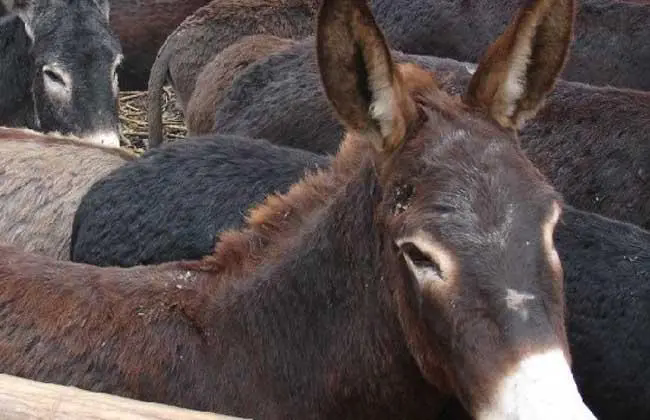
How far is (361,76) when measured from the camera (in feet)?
8.60

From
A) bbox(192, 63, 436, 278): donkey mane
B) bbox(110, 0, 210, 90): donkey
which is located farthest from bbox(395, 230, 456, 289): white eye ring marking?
bbox(110, 0, 210, 90): donkey

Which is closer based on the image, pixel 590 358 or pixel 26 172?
pixel 590 358

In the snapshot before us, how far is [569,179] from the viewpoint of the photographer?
4.83 meters

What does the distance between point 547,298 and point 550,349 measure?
0.14 meters

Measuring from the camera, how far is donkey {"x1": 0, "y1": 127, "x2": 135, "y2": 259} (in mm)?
A: 5121

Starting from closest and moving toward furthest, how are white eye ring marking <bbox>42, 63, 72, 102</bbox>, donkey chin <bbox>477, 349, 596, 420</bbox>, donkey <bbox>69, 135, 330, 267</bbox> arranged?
donkey chin <bbox>477, 349, 596, 420</bbox> → donkey <bbox>69, 135, 330, 267</bbox> → white eye ring marking <bbox>42, 63, 72, 102</bbox>

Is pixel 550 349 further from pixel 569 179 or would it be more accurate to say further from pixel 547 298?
pixel 569 179

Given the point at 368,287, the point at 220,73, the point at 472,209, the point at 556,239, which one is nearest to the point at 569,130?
the point at 556,239

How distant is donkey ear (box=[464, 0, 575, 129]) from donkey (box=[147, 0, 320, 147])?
4297 mm

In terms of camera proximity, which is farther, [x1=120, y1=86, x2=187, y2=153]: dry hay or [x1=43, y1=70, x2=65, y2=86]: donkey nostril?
[x1=120, y1=86, x2=187, y2=153]: dry hay

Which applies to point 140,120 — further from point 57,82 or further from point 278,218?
point 278,218

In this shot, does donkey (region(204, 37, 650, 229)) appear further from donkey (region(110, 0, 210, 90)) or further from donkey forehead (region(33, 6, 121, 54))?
donkey (region(110, 0, 210, 90))

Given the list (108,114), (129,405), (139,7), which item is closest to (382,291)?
(129,405)

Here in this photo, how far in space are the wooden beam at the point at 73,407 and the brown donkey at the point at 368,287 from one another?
0.50 meters
